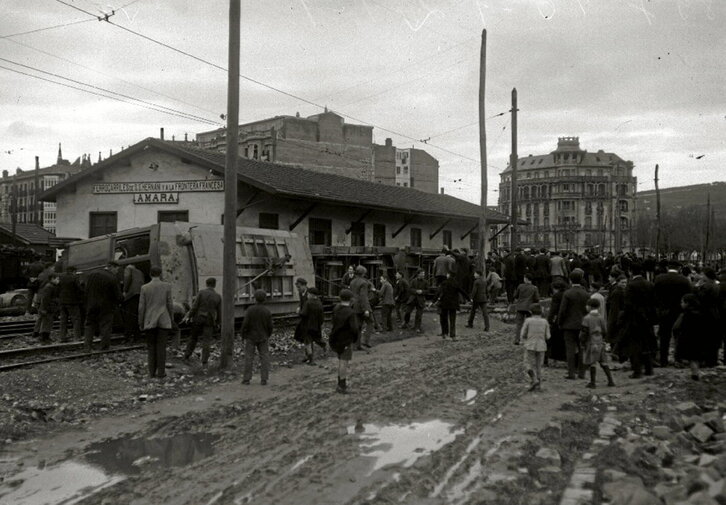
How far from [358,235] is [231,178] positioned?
47.9 ft

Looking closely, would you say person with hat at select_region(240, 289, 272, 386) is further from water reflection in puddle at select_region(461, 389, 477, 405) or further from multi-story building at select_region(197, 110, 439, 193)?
multi-story building at select_region(197, 110, 439, 193)

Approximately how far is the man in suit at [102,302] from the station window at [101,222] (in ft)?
36.9

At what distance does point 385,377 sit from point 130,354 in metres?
5.29

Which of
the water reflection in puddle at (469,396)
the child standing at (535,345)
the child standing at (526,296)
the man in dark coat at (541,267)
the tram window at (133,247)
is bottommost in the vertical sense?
the water reflection in puddle at (469,396)

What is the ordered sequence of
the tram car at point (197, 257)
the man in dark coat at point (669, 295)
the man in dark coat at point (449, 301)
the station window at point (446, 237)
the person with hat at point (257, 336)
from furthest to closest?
1. the station window at point (446, 237)
2. the man in dark coat at point (449, 301)
3. the tram car at point (197, 257)
4. the man in dark coat at point (669, 295)
5. the person with hat at point (257, 336)

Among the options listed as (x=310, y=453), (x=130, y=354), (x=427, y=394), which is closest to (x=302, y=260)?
(x=130, y=354)

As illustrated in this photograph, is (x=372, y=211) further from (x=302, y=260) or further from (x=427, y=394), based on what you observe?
(x=427, y=394)

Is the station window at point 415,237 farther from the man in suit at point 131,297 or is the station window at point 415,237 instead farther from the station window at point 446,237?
the man in suit at point 131,297

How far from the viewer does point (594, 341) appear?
10.6m

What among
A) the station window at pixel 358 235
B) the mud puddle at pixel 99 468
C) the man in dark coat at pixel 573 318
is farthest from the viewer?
the station window at pixel 358 235

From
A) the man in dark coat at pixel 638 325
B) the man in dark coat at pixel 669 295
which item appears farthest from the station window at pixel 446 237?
the man in dark coat at pixel 638 325

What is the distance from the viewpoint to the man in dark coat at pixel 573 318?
1135 centimetres

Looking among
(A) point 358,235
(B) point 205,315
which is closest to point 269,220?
(A) point 358,235

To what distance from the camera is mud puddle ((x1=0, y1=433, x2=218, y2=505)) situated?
607 centimetres
